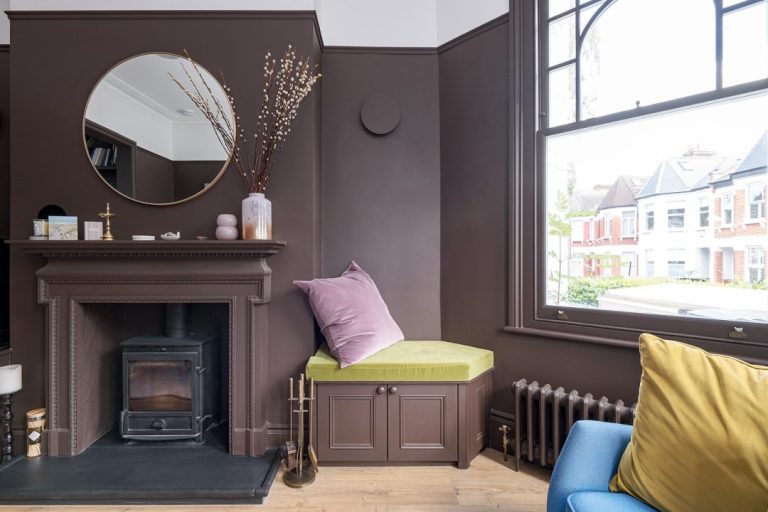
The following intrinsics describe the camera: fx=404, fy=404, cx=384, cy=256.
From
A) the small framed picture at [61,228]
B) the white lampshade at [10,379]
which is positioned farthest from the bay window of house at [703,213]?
the white lampshade at [10,379]

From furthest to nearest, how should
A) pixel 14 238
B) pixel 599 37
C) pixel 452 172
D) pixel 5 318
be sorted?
pixel 452 172 < pixel 5 318 < pixel 14 238 < pixel 599 37

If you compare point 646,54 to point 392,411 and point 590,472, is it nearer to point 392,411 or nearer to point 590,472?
point 590,472

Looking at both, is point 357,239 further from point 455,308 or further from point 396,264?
point 455,308

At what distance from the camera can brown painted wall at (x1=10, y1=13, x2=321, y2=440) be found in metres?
2.43

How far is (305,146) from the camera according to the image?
2.53 meters

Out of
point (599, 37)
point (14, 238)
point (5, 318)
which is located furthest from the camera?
point (5, 318)

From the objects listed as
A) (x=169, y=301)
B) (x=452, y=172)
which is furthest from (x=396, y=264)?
(x=169, y=301)

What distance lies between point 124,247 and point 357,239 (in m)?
1.40

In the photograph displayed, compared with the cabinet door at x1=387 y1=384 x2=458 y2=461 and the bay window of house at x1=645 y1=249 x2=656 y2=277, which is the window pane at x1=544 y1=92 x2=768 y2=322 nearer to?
the bay window of house at x1=645 y1=249 x2=656 y2=277

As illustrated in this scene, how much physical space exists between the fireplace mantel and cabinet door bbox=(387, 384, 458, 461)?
2.67 feet

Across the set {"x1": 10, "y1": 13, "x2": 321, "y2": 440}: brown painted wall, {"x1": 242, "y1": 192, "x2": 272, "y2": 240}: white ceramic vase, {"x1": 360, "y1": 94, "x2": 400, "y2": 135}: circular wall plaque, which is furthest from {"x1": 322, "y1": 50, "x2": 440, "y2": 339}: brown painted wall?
{"x1": 242, "y1": 192, "x2": 272, "y2": 240}: white ceramic vase

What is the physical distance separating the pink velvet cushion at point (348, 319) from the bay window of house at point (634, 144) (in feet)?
2.77

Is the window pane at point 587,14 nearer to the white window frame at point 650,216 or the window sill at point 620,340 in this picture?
the white window frame at point 650,216

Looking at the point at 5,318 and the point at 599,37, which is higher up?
the point at 599,37
